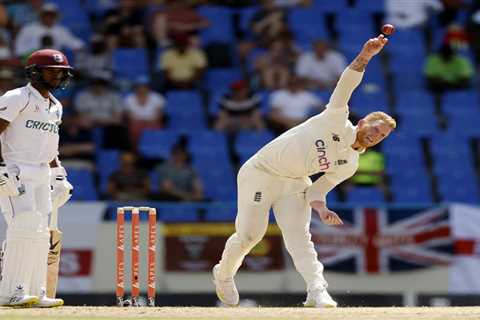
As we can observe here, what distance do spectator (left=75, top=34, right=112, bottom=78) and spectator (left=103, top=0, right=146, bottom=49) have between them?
0.28 metres

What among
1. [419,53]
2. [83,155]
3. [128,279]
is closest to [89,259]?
[128,279]

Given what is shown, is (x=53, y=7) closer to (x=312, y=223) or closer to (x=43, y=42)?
(x=43, y=42)

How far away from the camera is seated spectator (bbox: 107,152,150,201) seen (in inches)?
548

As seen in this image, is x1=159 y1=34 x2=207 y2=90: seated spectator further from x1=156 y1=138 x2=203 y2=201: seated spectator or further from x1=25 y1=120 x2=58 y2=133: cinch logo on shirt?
x1=25 y1=120 x2=58 y2=133: cinch logo on shirt

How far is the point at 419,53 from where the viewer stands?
16812mm

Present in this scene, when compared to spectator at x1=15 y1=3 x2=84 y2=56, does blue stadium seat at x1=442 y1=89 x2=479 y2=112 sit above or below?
below

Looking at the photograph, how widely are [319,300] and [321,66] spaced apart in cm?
721

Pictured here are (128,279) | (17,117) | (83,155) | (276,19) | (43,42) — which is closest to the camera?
(17,117)

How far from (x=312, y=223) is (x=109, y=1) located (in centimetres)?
483

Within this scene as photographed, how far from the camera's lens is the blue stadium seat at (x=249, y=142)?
48.0 feet

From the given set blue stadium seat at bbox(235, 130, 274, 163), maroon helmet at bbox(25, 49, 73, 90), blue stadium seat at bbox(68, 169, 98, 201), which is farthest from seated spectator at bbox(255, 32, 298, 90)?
maroon helmet at bbox(25, 49, 73, 90)

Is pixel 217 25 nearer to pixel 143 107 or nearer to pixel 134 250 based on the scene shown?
pixel 143 107

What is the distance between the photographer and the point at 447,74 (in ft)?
53.5

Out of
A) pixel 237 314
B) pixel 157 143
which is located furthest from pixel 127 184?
pixel 237 314
